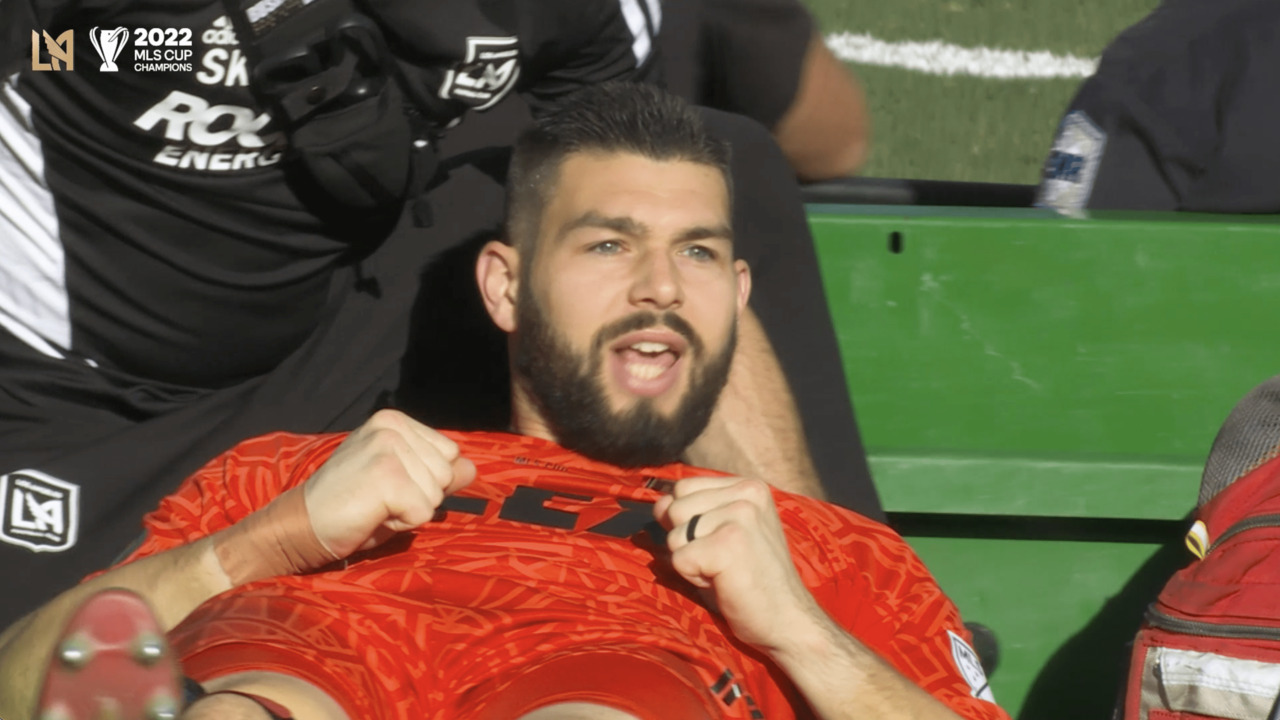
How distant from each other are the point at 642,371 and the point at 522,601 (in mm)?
354

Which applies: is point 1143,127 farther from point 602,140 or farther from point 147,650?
point 147,650

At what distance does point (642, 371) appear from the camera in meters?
2.00

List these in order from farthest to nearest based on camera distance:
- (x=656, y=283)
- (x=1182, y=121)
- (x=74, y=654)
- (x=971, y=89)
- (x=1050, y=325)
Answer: (x=971, y=89) → (x=1182, y=121) → (x=1050, y=325) → (x=656, y=283) → (x=74, y=654)

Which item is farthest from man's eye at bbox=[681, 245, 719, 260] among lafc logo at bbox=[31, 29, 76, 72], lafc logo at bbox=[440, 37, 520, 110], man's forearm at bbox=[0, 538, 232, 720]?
lafc logo at bbox=[31, 29, 76, 72]

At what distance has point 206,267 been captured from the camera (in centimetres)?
226

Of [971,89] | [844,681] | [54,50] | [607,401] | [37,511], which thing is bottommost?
[971,89]

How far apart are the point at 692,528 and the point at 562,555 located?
21 centimetres

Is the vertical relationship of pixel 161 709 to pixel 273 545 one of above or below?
above

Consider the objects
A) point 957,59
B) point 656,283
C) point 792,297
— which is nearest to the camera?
point 656,283

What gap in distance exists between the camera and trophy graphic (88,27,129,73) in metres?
2.03

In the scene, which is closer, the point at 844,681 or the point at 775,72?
the point at 844,681

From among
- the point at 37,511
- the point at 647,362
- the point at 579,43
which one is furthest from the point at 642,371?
the point at 37,511

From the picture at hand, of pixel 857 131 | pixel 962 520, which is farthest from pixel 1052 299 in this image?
pixel 857 131

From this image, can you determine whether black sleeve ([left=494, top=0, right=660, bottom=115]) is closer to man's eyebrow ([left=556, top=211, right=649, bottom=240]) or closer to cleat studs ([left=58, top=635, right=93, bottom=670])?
man's eyebrow ([left=556, top=211, right=649, bottom=240])
